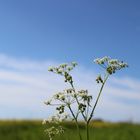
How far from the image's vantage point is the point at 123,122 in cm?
2420

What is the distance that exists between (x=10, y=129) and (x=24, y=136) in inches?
104

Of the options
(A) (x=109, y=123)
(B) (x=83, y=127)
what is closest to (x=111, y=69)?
(B) (x=83, y=127)

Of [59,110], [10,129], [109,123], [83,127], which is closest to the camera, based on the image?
[59,110]

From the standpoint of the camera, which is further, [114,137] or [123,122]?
[123,122]

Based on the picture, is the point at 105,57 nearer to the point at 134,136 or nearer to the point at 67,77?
the point at 67,77

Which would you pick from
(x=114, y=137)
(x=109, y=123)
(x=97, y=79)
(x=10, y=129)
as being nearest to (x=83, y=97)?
(x=97, y=79)

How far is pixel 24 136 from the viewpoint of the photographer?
59.9 ft

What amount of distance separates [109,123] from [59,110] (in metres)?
18.9

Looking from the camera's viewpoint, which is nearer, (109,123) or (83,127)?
(83,127)

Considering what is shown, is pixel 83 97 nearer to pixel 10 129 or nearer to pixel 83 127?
pixel 10 129

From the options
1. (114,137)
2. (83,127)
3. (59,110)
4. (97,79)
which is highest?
(83,127)

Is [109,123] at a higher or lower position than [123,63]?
higher

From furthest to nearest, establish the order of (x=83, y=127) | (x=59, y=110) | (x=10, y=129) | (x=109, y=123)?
1. (x=109, y=123)
2. (x=83, y=127)
3. (x=10, y=129)
4. (x=59, y=110)

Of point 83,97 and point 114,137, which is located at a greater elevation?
point 114,137
